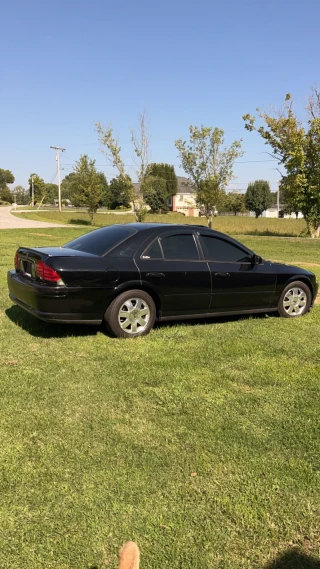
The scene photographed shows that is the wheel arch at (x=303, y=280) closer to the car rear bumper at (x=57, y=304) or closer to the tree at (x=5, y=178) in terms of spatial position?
the car rear bumper at (x=57, y=304)

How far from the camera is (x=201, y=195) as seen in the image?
30391 millimetres

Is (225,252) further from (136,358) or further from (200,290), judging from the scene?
(136,358)

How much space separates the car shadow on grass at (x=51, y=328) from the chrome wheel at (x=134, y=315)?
480mm

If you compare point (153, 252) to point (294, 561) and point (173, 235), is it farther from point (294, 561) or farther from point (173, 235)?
point (294, 561)

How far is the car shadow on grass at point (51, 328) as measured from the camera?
5.39 meters

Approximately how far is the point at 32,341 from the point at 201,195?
26581mm

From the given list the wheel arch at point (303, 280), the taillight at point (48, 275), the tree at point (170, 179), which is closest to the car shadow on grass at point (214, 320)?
the wheel arch at point (303, 280)

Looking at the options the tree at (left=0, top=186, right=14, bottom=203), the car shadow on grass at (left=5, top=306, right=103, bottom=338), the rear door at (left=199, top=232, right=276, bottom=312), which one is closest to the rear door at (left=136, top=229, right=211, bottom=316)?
the rear door at (left=199, top=232, right=276, bottom=312)

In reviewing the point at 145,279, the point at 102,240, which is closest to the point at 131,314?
the point at 145,279

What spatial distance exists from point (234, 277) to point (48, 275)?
99.0 inches

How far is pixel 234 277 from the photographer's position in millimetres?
5961

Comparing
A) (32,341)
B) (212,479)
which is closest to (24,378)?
(32,341)

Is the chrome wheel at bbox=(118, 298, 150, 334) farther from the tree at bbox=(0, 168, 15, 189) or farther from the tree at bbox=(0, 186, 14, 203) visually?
the tree at bbox=(0, 168, 15, 189)

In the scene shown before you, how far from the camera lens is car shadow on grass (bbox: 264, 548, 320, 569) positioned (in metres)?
2.04
